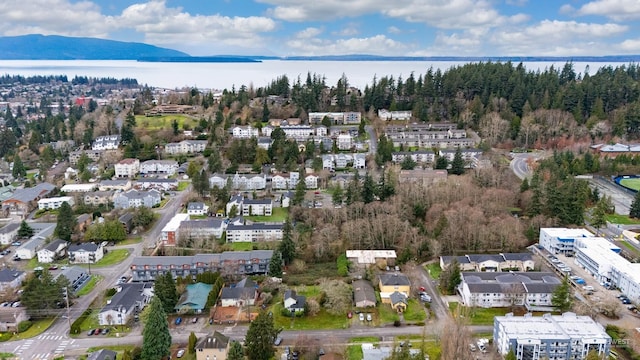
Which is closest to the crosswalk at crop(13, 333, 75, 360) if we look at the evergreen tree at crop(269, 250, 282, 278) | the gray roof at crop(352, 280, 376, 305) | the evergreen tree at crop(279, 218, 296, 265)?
the evergreen tree at crop(269, 250, 282, 278)

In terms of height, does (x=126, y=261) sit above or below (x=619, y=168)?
below

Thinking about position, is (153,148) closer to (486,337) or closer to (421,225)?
(421,225)

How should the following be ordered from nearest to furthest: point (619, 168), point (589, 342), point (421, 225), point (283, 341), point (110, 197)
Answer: point (589, 342)
point (283, 341)
point (421, 225)
point (110, 197)
point (619, 168)

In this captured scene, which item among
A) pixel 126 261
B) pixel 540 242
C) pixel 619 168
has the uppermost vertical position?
pixel 619 168

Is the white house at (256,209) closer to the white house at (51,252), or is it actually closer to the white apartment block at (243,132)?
the white house at (51,252)

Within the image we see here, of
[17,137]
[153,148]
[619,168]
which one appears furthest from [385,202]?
[17,137]

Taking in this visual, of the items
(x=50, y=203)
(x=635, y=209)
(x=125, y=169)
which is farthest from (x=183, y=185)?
(x=635, y=209)
